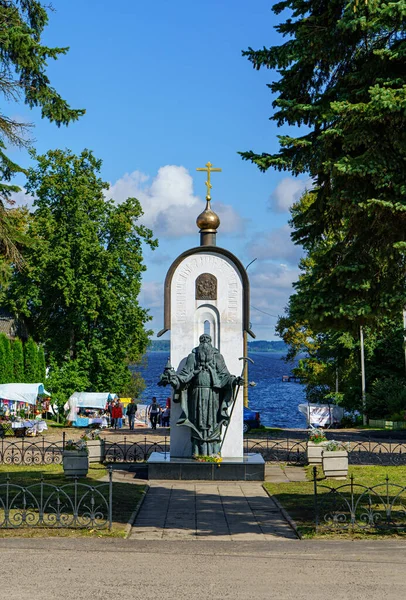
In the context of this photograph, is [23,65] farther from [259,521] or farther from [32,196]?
[32,196]

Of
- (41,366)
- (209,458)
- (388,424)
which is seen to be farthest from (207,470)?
(41,366)

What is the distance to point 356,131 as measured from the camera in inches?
440

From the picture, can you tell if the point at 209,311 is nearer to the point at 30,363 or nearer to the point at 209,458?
the point at 209,458

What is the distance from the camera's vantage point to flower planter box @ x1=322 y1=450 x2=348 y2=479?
1833 centimetres

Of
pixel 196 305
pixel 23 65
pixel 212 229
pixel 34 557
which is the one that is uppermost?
pixel 23 65

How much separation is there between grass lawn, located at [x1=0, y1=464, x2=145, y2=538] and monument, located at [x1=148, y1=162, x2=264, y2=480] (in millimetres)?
1671

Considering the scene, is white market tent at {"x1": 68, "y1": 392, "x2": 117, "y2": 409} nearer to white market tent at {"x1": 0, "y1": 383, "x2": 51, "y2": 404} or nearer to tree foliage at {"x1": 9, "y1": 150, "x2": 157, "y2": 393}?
tree foliage at {"x1": 9, "y1": 150, "x2": 157, "y2": 393}

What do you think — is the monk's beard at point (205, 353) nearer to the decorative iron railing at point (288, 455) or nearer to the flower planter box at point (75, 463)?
the flower planter box at point (75, 463)

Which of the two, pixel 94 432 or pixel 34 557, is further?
pixel 94 432

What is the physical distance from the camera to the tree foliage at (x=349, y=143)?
11016 mm

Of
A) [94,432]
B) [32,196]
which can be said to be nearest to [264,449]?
[94,432]

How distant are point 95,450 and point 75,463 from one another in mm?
3075

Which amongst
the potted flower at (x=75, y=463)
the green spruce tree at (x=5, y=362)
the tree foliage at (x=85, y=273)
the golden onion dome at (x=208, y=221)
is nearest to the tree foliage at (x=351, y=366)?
the tree foliage at (x=85, y=273)

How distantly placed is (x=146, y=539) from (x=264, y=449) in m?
13.3
